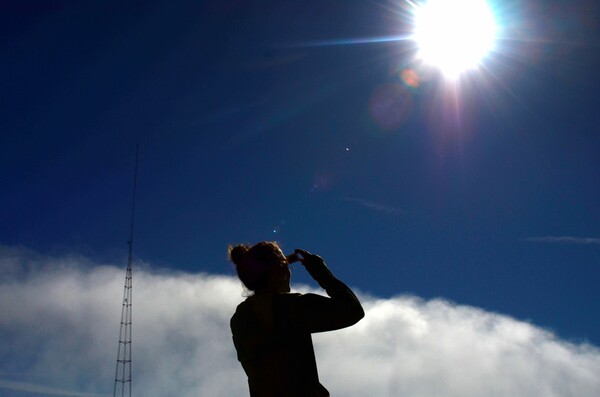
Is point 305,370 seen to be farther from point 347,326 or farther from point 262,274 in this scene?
point 262,274

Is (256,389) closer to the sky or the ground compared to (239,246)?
closer to the ground

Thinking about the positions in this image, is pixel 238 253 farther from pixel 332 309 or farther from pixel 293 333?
pixel 332 309

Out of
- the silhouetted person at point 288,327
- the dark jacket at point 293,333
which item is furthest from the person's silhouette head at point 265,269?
the dark jacket at point 293,333

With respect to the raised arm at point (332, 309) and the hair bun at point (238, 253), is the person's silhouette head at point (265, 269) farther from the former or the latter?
the raised arm at point (332, 309)

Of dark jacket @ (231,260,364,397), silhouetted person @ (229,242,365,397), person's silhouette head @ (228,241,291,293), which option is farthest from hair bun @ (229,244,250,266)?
dark jacket @ (231,260,364,397)

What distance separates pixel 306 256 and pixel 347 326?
0.71m

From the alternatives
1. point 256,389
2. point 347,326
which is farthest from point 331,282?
point 256,389

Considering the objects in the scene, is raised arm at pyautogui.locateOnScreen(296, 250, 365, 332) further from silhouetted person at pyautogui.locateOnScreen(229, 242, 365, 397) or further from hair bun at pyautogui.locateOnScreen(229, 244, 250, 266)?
hair bun at pyautogui.locateOnScreen(229, 244, 250, 266)

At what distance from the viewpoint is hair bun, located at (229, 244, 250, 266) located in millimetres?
5504

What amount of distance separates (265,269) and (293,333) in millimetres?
661

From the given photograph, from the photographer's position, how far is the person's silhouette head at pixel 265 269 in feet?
17.5

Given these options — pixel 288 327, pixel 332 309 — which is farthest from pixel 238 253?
pixel 332 309

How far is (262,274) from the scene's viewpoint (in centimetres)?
536

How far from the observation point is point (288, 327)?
4906 mm
